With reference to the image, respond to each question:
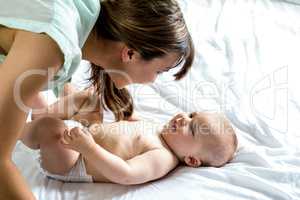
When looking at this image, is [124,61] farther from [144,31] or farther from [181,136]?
[181,136]

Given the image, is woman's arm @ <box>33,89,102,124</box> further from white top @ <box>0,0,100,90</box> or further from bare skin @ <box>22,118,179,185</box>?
white top @ <box>0,0,100,90</box>

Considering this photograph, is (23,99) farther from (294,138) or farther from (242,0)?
Answer: (242,0)

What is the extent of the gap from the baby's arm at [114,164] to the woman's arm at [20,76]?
22 cm

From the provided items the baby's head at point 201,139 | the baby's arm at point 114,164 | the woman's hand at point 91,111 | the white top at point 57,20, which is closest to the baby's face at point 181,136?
the baby's head at point 201,139

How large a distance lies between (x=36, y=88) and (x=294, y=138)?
29.4 inches

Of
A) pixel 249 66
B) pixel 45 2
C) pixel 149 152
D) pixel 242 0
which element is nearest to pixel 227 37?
pixel 249 66

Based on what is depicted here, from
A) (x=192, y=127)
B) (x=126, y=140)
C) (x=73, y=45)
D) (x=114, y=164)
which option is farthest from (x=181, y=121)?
(x=73, y=45)

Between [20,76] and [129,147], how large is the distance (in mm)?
448

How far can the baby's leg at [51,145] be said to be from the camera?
109cm

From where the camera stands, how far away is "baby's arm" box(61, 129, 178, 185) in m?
1.03

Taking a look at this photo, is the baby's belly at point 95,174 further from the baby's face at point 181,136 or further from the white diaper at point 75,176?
the baby's face at point 181,136

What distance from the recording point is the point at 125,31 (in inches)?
38.5

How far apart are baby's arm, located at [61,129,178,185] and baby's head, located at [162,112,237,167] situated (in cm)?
11

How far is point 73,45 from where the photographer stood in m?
0.83
